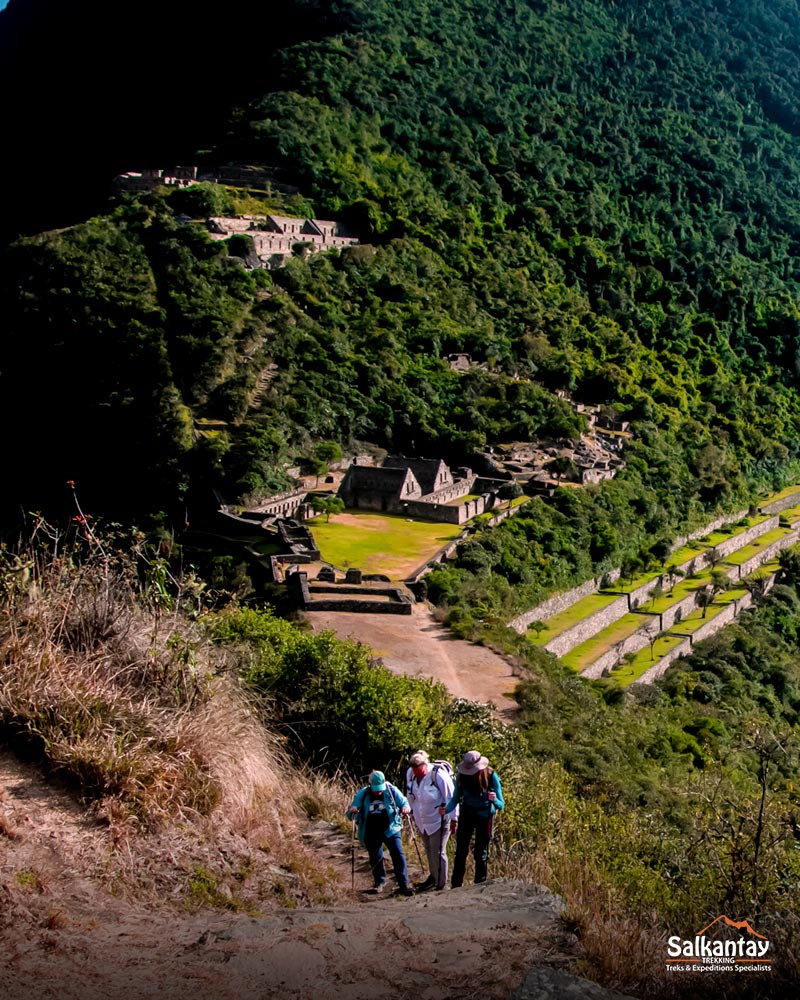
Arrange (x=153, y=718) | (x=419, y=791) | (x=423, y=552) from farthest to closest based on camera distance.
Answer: (x=423, y=552)
(x=419, y=791)
(x=153, y=718)

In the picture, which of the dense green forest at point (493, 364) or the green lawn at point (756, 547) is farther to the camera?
the green lawn at point (756, 547)

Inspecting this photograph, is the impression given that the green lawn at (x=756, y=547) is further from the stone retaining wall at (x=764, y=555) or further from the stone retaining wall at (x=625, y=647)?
the stone retaining wall at (x=625, y=647)

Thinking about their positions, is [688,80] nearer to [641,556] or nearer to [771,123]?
[771,123]

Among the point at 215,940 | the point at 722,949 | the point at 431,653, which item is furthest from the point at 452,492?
the point at 215,940

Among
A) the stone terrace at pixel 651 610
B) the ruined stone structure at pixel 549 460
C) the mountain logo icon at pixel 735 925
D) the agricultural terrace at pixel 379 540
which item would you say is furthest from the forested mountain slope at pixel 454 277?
the mountain logo icon at pixel 735 925

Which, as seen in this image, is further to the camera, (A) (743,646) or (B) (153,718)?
(A) (743,646)

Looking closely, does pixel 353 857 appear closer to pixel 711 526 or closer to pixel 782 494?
pixel 711 526

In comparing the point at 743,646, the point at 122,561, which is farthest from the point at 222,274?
the point at 122,561
